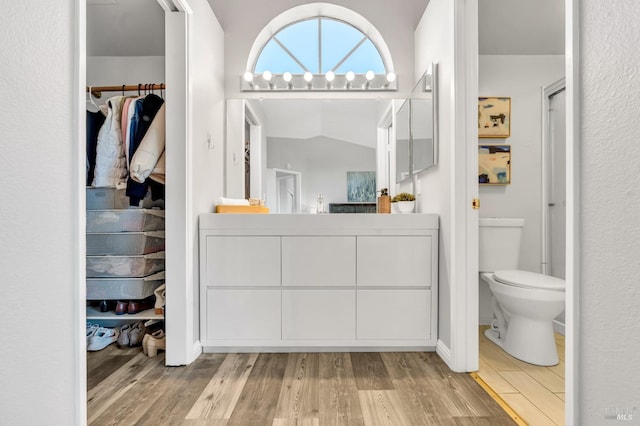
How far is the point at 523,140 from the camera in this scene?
277 centimetres

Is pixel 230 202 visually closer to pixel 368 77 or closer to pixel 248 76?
pixel 248 76

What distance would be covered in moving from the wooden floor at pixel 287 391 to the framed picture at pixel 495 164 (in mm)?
1458

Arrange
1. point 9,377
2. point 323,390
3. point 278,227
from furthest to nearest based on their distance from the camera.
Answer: point 278,227
point 323,390
point 9,377

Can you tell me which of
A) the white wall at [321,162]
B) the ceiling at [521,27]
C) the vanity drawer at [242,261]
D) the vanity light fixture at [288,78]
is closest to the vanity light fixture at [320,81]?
the vanity light fixture at [288,78]

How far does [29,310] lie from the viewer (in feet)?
2.83

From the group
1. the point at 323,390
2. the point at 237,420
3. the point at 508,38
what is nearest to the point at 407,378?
the point at 323,390

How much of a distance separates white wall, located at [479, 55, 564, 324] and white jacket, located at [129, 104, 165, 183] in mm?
2334

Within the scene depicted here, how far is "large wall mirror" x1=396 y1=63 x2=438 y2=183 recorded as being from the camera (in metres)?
2.19

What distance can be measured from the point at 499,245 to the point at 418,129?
1031 mm

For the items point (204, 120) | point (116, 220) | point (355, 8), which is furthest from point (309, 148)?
point (116, 220)

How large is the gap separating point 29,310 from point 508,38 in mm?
3214

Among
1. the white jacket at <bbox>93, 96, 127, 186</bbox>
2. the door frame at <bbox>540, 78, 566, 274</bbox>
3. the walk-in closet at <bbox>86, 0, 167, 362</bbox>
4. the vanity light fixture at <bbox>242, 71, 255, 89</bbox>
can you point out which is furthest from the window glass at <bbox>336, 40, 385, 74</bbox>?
the white jacket at <bbox>93, 96, 127, 186</bbox>

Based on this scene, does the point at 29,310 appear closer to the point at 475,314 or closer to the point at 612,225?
the point at 612,225

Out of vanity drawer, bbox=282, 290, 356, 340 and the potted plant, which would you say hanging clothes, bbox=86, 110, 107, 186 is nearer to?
vanity drawer, bbox=282, 290, 356, 340
